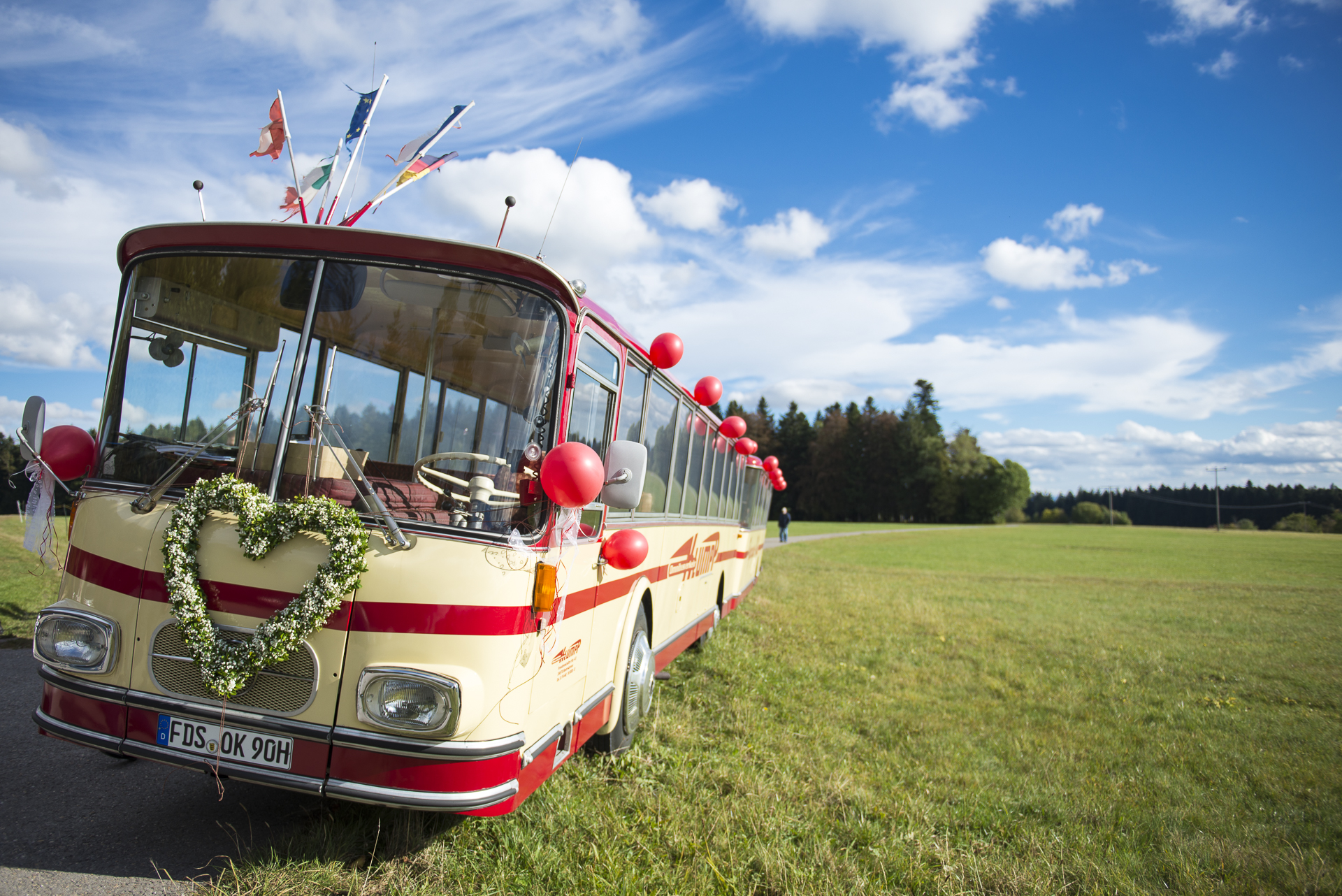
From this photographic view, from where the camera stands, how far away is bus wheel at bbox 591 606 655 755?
16.5 feet

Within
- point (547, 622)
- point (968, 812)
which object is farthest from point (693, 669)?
point (547, 622)

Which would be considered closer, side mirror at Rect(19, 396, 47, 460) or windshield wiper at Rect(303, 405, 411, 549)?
windshield wiper at Rect(303, 405, 411, 549)

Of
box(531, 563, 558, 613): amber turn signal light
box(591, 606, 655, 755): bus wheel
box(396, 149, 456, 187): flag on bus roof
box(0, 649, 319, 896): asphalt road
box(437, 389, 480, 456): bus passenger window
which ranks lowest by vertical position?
box(0, 649, 319, 896): asphalt road

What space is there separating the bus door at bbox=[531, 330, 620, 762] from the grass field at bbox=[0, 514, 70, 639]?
4.67 m

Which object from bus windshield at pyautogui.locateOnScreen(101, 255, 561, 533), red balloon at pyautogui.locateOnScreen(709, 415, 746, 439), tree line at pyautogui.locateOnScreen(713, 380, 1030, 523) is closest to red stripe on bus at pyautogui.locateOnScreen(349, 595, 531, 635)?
bus windshield at pyautogui.locateOnScreen(101, 255, 561, 533)

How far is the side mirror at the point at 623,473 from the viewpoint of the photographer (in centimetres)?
374

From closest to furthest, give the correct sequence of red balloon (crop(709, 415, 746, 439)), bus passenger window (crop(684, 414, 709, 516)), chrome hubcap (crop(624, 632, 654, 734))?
chrome hubcap (crop(624, 632, 654, 734))
bus passenger window (crop(684, 414, 709, 516))
red balloon (crop(709, 415, 746, 439))

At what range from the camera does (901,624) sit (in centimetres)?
1222

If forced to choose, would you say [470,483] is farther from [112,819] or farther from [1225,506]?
[1225,506]

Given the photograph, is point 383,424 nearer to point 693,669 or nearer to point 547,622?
point 547,622

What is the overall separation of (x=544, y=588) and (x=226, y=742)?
1.46 m

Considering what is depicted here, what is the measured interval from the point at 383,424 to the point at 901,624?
413 inches

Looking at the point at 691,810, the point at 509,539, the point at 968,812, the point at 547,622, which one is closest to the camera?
the point at 509,539

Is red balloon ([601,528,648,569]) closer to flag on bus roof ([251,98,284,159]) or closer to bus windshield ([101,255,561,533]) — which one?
bus windshield ([101,255,561,533])
